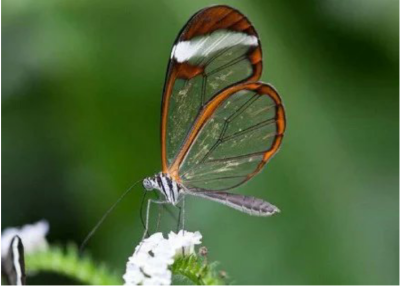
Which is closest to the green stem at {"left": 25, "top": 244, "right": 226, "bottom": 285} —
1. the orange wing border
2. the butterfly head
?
the butterfly head

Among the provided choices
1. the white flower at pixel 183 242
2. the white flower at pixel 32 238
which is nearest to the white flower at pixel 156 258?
the white flower at pixel 183 242

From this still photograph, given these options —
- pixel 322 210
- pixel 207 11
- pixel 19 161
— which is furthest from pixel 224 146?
pixel 19 161

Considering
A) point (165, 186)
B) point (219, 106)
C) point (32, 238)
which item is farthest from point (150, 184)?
point (32, 238)

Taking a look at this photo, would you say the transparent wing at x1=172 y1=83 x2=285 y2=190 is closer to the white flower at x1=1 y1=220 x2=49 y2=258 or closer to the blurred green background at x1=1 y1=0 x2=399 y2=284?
the white flower at x1=1 y1=220 x2=49 y2=258

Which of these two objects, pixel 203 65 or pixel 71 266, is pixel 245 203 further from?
pixel 71 266

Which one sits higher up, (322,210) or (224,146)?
(224,146)

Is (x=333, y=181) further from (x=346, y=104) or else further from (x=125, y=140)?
(x=125, y=140)
